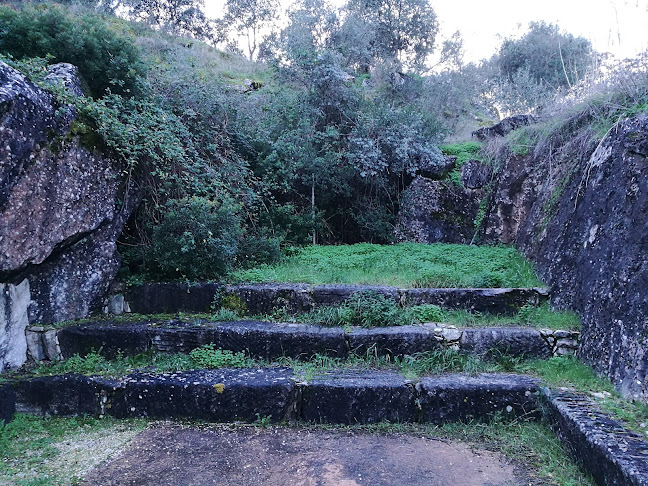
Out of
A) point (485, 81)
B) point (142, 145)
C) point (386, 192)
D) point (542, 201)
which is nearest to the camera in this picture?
point (142, 145)

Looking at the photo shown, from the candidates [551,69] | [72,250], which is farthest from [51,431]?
[551,69]

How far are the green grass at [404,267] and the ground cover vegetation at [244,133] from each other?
1.67 ft

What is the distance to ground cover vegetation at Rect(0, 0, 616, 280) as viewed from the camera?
5.09 metres

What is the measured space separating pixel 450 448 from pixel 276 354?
1823 mm

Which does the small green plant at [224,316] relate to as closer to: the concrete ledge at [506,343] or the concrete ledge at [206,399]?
the concrete ledge at [206,399]

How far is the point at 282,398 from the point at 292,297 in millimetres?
1484

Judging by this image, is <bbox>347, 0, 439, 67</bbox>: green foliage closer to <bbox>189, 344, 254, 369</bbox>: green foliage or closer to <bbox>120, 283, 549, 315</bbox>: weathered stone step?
<bbox>120, 283, 549, 315</bbox>: weathered stone step

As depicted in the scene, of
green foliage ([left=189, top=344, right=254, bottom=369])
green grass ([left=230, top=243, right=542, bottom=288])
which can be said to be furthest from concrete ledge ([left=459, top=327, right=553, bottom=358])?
green foliage ([left=189, top=344, right=254, bottom=369])

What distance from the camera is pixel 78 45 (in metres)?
5.34

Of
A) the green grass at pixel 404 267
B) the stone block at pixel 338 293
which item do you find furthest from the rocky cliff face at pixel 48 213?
the stone block at pixel 338 293

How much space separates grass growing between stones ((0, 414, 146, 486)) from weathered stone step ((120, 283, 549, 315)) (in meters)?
1.55

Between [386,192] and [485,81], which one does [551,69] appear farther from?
[386,192]

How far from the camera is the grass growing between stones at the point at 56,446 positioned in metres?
2.86

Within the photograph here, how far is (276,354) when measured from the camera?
432 cm
